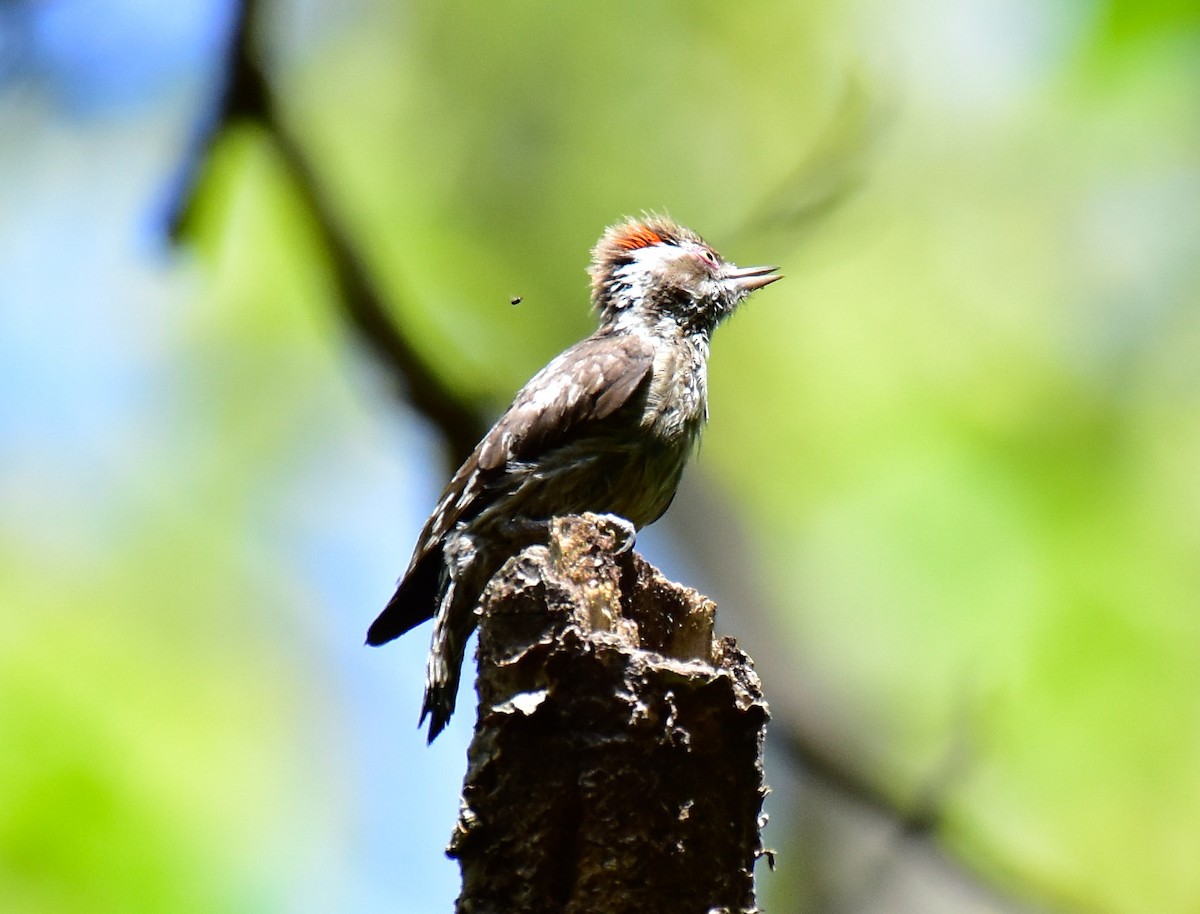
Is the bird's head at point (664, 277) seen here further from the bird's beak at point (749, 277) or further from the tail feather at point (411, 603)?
the tail feather at point (411, 603)

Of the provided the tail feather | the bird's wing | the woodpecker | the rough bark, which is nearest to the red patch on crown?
the woodpecker

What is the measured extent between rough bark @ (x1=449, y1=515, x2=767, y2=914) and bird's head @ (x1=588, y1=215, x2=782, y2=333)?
4253 mm

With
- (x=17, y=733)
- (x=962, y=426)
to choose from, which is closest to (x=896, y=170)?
(x=962, y=426)

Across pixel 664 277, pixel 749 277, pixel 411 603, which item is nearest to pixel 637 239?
pixel 664 277

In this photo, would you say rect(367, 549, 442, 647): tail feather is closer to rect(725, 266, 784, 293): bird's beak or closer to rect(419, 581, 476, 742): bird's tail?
rect(419, 581, 476, 742): bird's tail

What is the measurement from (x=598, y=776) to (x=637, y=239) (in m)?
5.39

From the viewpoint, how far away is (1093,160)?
11.4 metres

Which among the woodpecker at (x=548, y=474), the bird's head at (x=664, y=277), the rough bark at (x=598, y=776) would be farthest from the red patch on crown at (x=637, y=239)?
the rough bark at (x=598, y=776)

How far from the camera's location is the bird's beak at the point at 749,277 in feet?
26.7

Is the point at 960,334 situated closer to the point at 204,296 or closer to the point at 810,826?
the point at 810,826

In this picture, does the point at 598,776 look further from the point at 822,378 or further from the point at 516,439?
the point at 822,378

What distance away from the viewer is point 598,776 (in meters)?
3.47

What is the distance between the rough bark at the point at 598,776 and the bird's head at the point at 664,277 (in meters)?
4.25

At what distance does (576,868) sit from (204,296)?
7992 millimetres
